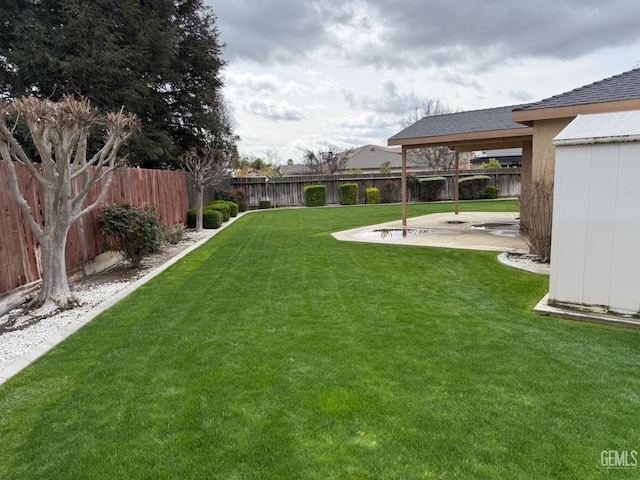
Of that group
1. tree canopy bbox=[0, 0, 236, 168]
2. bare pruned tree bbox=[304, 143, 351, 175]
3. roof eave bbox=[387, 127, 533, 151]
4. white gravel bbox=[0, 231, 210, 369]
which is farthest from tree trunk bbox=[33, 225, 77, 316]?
bare pruned tree bbox=[304, 143, 351, 175]

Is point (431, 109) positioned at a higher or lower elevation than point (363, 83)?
higher

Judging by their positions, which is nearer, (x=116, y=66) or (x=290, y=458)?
(x=290, y=458)

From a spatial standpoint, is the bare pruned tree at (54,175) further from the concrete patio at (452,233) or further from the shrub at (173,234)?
the concrete patio at (452,233)

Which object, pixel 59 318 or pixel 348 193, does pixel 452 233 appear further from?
pixel 348 193

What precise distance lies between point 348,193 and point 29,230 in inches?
726

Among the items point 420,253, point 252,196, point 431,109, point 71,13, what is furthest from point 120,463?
point 431,109

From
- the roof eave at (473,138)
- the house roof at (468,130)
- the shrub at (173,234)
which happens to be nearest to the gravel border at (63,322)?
the shrub at (173,234)

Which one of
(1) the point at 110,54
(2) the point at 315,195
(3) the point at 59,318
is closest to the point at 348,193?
(2) the point at 315,195

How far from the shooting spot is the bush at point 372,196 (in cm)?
2312

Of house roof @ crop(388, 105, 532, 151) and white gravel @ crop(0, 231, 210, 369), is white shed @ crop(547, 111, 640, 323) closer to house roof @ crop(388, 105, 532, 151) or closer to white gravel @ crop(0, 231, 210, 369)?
white gravel @ crop(0, 231, 210, 369)

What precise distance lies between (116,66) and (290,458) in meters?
15.5

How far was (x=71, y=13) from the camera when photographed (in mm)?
13570

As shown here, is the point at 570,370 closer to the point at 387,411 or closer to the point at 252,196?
the point at 387,411

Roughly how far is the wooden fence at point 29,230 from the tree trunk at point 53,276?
404 mm
